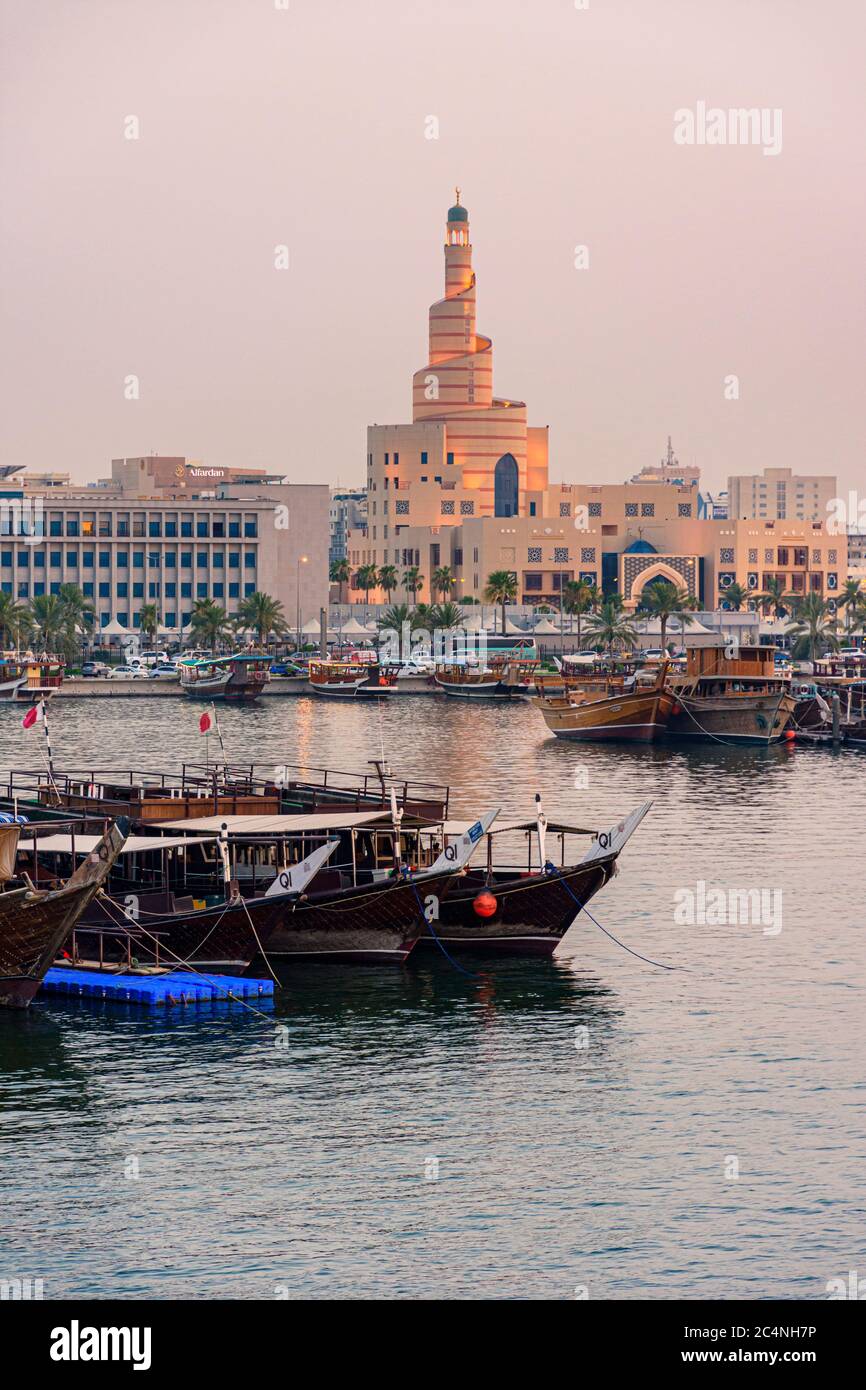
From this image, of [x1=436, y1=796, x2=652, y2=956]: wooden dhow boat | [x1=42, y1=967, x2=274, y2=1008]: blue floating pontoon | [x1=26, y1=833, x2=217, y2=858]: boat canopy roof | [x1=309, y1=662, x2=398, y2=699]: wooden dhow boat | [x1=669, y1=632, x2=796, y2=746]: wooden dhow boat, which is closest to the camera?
[x1=42, y1=967, x2=274, y2=1008]: blue floating pontoon

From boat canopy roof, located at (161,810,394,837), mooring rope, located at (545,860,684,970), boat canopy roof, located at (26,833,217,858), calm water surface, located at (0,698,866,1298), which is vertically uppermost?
boat canopy roof, located at (161,810,394,837)

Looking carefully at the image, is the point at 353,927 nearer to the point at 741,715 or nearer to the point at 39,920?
the point at 39,920

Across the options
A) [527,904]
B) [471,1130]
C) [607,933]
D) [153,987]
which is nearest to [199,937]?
[153,987]

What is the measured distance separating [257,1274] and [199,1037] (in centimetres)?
1260

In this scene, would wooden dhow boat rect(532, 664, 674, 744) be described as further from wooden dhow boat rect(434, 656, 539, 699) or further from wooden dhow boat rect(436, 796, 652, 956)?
wooden dhow boat rect(436, 796, 652, 956)

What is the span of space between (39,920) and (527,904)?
14.2 m

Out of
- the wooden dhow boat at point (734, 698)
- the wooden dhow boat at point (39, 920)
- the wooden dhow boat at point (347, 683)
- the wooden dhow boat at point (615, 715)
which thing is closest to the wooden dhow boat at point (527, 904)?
the wooden dhow boat at point (39, 920)

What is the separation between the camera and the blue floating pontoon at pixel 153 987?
46156 millimetres

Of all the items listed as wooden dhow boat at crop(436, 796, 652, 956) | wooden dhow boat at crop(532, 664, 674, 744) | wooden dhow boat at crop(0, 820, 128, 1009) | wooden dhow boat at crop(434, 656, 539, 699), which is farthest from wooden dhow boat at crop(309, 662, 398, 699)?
wooden dhow boat at crop(0, 820, 128, 1009)

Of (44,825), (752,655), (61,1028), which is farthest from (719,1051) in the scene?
(752,655)

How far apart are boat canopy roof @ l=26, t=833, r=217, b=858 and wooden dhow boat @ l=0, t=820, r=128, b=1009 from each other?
577 cm

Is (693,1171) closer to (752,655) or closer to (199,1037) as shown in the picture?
(199,1037)

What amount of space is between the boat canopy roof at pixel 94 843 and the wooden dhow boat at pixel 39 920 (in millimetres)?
5775

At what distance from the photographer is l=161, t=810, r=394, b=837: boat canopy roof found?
52656 millimetres
